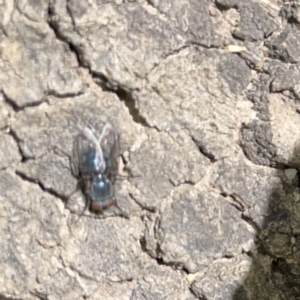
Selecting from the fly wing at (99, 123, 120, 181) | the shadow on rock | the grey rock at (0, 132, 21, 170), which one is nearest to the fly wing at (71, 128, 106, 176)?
the fly wing at (99, 123, 120, 181)

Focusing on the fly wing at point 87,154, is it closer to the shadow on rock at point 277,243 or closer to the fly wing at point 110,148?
the fly wing at point 110,148

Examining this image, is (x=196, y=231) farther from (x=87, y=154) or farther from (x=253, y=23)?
(x=253, y=23)

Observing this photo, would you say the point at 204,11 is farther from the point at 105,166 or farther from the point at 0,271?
the point at 0,271

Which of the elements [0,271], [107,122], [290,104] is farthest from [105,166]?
[290,104]

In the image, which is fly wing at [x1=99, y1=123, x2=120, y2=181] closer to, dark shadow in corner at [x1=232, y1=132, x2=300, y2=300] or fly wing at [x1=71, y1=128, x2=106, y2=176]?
fly wing at [x1=71, y1=128, x2=106, y2=176]

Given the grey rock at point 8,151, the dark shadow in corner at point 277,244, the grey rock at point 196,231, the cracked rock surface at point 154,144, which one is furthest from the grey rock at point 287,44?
the grey rock at point 8,151
